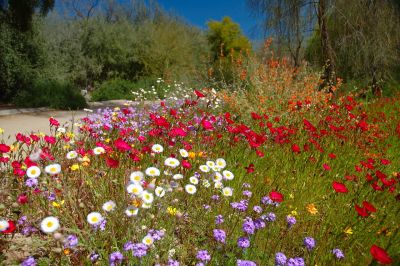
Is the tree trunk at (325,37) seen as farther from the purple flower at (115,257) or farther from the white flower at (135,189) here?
the purple flower at (115,257)

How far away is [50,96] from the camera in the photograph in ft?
33.4

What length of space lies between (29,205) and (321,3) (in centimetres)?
990

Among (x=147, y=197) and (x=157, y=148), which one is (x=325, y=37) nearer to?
(x=157, y=148)

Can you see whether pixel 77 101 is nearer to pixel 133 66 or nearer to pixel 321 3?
pixel 321 3

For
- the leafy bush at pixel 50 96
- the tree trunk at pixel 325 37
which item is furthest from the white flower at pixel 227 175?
the leafy bush at pixel 50 96

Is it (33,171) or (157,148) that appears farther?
(157,148)

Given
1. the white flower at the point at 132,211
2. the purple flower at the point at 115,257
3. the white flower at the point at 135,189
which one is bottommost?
the purple flower at the point at 115,257

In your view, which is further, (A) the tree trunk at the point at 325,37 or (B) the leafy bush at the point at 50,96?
(B) the leafy bush at the point at 50,96

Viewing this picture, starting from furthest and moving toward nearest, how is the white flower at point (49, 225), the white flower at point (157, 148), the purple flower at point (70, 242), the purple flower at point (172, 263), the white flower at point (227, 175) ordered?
the white flower at point (157, 148)
the white flower at point (227, 175)
the purple flower at point (172, 263)
the purple flower at point (70, 242)
the white flower at point (49, 225)

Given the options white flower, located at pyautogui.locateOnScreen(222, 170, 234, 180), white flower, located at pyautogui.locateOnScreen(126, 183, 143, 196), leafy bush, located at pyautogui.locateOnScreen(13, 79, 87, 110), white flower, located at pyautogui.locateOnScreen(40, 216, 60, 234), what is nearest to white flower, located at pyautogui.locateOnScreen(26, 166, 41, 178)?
white flower, located at pyautogui.locateOnScreen(40, 216, 60, 234)

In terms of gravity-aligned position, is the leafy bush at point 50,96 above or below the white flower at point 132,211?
above

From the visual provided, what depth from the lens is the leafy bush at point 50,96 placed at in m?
9.87

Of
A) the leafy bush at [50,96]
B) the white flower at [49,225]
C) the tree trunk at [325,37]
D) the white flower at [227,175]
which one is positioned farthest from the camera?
the leafy bush at [50,96]

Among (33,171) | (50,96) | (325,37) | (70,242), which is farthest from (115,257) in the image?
(325,37)
